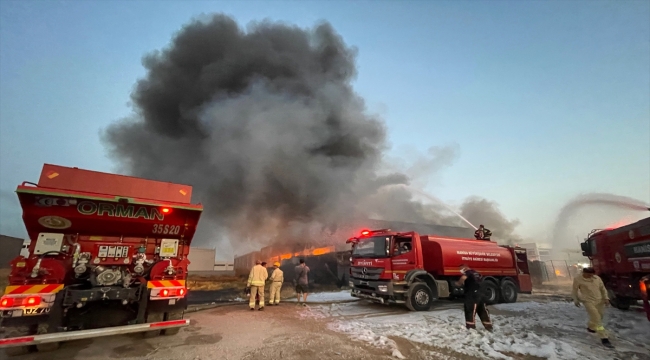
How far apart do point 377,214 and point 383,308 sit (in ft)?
60.0

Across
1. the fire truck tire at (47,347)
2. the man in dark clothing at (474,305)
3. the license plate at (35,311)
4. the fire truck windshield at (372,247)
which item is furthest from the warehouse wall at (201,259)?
the man in dark clothing at (474,305)

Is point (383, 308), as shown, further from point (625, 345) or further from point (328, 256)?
point (328, 256)

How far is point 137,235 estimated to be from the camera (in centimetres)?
611

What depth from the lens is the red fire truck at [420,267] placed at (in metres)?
9.08

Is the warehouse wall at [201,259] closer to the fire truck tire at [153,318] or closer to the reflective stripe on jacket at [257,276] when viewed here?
the reflective stripe on jacket at [257,276]

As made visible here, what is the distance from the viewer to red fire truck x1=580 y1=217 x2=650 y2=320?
786 centimetres

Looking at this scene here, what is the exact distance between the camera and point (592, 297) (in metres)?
5.91

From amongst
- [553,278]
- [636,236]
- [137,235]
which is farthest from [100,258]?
[553,278]

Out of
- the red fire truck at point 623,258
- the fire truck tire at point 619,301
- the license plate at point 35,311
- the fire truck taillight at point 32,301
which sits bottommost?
the fire truck tire at point 619,301

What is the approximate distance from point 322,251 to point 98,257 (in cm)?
1722

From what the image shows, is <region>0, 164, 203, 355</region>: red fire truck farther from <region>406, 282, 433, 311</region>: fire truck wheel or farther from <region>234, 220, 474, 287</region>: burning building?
<region>234, 220, 474, 287</region>: burning building

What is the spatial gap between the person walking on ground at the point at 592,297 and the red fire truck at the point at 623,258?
227 centimetres

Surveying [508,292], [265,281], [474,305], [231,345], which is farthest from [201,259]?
[474,305]

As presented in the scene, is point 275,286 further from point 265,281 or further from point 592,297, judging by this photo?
point 592,297
